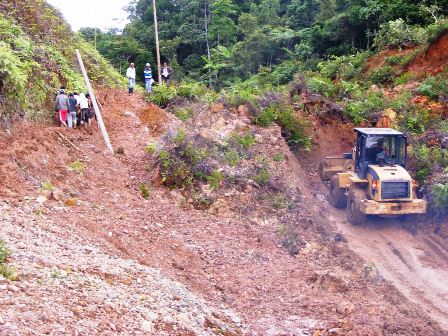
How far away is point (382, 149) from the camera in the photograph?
13.3m

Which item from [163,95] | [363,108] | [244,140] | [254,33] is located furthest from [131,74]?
[254,33]

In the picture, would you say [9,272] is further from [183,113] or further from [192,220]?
[183,113]

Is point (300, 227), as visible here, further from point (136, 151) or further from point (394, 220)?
point (136, 151)

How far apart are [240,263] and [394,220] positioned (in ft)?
17.9

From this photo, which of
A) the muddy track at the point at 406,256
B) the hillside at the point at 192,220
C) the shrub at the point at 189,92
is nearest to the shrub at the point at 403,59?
the hillside at the point at 192,220

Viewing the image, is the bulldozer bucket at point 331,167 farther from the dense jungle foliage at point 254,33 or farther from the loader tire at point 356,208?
the dense jungle foliage at point 254,33

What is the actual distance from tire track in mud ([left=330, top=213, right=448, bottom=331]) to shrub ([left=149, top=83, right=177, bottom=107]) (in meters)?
8.34

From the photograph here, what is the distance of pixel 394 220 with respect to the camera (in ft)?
43.6

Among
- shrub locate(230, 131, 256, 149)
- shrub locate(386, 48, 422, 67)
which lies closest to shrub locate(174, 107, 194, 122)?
shrub locate(230, 131, 256, 149)

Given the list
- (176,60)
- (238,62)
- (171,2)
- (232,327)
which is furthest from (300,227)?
(171,2)

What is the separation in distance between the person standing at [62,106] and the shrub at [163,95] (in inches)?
236

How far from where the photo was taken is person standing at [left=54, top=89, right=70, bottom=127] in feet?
43.7

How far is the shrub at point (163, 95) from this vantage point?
63.6 feet

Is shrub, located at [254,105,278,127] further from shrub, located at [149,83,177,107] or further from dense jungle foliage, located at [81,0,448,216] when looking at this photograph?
shrub, located at [149,83,177,107]
